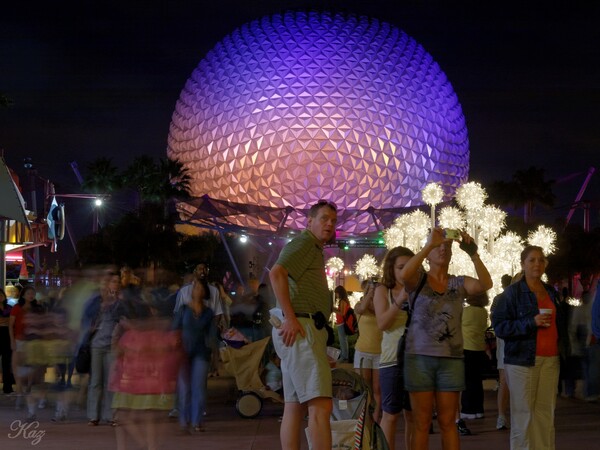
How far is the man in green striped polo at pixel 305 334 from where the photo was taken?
6672 mm

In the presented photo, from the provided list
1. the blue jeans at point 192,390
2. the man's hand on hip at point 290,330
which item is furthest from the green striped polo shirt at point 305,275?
the blue jeans at point 192,390

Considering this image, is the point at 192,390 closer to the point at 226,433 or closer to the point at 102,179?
the point at 226,433

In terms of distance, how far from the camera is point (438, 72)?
6450 cm

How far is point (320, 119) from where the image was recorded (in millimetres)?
57719

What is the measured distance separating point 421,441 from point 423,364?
553 millimetres

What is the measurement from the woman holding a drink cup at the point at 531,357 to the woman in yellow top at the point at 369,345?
2121mm

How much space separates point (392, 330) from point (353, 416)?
2.56 ft

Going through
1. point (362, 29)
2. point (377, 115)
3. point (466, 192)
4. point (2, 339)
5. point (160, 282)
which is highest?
point (362, 29)

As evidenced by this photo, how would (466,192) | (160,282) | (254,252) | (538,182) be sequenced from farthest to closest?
(254,252)
(538,182)
(466,192)
(160,282)

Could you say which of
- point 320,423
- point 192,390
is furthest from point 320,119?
point 320,423

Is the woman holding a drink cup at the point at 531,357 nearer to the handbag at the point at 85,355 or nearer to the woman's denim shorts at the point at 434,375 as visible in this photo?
the woman's denim shorts at the point at 434,375

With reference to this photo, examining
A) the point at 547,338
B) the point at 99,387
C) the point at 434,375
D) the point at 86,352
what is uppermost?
the point at 547,338

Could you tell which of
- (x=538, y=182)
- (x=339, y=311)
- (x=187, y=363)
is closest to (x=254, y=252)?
(x=538, y=182)

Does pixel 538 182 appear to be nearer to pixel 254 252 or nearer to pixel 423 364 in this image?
→ pixel 254 252
